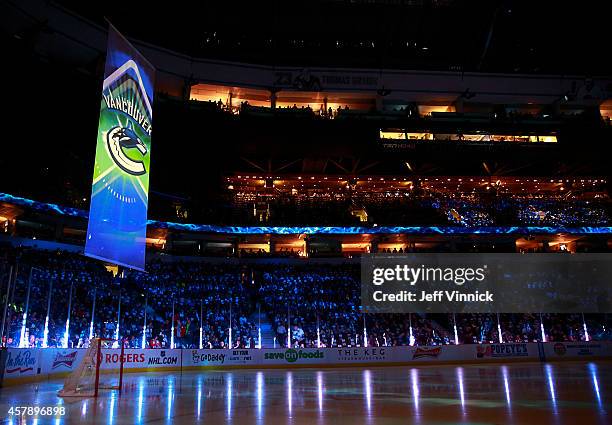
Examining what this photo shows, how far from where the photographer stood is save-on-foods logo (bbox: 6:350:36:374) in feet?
45.7

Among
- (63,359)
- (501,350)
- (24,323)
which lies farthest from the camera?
(501,350)

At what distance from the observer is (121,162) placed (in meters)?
12.3

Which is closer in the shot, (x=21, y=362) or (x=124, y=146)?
(x=124, y=146)

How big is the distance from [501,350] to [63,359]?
21.0 metres

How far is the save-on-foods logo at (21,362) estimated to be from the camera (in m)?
13.9

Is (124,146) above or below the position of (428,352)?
above

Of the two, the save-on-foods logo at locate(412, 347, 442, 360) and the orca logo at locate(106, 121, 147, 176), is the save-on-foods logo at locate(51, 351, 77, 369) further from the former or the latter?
the save-on-foods logo at locate(412, 347, 442, 360)

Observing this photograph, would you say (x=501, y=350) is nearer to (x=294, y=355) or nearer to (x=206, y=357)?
(x=294, y=355)

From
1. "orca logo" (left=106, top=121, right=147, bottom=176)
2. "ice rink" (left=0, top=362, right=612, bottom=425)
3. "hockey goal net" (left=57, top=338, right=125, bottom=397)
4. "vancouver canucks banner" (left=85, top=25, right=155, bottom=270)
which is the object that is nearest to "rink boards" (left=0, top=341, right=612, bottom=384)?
"hockey goal net" (left=57, top=338, right=125, bottom=397)

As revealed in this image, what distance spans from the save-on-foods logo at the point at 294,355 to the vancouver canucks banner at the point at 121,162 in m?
12.1

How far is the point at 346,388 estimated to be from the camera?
12.5 meters

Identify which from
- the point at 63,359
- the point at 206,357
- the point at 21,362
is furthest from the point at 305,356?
the point at 21,362

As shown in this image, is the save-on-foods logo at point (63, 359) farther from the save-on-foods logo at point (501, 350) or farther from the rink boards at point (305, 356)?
the save-on-foods logo at point (501, 350)

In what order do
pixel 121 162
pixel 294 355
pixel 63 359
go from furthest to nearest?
pixel 294 355, pixel 63 359, pixel 121 162
